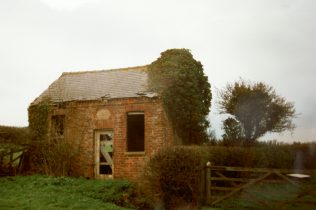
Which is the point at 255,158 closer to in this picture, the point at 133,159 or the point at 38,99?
the point at 133,159

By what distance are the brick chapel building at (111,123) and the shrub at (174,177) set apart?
4.58 m

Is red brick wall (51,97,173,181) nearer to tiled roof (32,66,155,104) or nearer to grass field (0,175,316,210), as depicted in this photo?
tiled roof (32,66,155,104)

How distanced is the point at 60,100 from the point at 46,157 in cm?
350

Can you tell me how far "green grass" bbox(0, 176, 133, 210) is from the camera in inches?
498

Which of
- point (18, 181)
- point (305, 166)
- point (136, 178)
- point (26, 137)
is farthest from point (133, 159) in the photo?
point (305, 166)

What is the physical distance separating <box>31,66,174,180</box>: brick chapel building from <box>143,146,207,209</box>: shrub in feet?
15.0

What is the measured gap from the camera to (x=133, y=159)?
18688 mm

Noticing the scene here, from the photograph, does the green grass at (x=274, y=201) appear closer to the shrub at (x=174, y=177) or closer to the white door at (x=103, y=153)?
the shrub at (x=174, y=177)

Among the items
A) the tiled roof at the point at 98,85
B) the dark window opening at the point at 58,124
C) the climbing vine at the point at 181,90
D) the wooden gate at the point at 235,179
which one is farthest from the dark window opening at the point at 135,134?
the wooden gate at the point at 235,179

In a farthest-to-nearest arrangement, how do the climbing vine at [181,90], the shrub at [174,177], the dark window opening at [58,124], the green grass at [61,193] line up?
the dark window opening at [58,124]
the climbing vine at [181,90]
the shrub at [174,177]
the green grass at [61,193]

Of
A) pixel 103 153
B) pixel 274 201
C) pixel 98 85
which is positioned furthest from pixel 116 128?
pixel 274 201

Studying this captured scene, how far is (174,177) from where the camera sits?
13.2m

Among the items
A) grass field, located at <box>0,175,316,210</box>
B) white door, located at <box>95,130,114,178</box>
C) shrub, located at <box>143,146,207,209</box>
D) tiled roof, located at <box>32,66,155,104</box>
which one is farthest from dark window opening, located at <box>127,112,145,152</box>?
shrub, located at <box>143,146,207,209</box>

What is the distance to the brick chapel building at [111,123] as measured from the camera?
18641 mm
